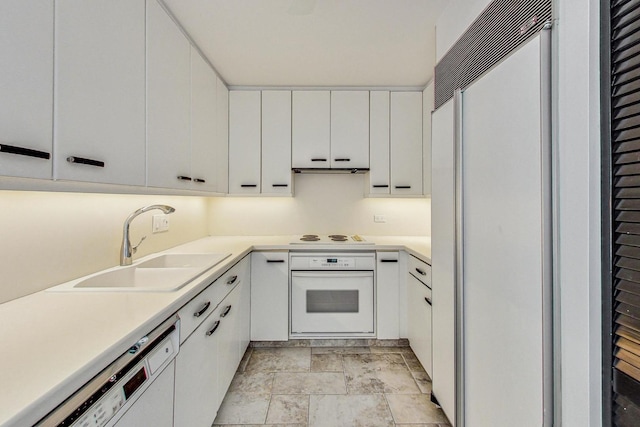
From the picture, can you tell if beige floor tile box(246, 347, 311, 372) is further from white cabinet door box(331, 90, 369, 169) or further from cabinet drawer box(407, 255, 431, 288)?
white cabinet door box(331, 90, 369, 169)

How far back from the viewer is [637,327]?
2.01 ft

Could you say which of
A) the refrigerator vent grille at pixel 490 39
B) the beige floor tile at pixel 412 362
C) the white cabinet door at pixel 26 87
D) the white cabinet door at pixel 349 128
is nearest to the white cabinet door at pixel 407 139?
the white cabinet door at pixel 349 128

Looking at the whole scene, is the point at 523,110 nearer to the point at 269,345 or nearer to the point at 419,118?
the point at 419,118

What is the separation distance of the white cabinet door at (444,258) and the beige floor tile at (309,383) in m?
0.65

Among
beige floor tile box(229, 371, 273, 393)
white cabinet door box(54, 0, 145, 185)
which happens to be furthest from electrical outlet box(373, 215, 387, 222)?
white cabinet door box(54, 0, 145, 185)

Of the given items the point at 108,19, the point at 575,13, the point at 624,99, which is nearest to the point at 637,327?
the point at 624,99

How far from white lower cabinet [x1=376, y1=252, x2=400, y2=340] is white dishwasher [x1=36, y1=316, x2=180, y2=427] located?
1.76 meters

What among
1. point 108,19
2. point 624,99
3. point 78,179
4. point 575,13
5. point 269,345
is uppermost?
point 108,19

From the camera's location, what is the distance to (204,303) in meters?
1.41

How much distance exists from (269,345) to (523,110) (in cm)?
243

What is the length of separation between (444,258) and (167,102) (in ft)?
5.64

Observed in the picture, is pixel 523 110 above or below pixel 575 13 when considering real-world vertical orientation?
below

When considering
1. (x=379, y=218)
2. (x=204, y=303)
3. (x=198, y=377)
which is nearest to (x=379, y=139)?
(x=379, y=218)

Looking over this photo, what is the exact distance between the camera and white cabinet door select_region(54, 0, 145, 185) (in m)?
0.96
